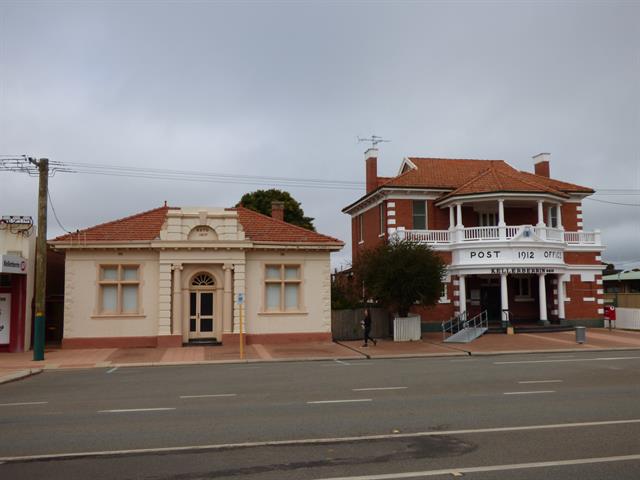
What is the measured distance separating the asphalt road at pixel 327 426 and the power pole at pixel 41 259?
192 inches

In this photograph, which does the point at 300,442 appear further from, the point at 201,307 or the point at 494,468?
the point at 201,307

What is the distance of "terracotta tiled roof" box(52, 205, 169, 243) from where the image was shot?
25.0 meters

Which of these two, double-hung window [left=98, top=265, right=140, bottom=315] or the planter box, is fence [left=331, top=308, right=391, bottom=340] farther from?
double-hung window [left=98, top=265, right=140, bottom=315]

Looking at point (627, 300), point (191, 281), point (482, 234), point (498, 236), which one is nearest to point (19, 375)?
point (191, 281)

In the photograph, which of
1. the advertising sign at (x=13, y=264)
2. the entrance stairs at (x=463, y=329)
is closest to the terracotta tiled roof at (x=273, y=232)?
the entrance stairs at (x=463, y=329)

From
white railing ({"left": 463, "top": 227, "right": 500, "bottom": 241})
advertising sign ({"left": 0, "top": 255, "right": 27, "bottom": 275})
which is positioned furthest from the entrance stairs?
advertising sign ({"left": 0, "top": 255, "right": 27, "bottom": 275})

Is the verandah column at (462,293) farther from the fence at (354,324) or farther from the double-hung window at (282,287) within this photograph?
the double-hung window at (282,287)

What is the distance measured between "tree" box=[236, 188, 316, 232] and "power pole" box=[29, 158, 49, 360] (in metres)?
31.8

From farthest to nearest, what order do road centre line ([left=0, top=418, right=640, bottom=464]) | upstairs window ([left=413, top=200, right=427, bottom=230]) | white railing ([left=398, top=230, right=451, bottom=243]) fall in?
1. upstairs window ([left=413, top=200, right=427, bottom=230])
2. white railing ([left=398, top=230, right=451, bottom=243])
3. road centre line ([left=0, top=418, right=640, bottom=464])

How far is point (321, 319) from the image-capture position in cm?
2681

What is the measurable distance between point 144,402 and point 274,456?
533 cm

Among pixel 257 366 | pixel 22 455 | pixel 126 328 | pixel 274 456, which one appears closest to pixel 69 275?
pixel 126 328

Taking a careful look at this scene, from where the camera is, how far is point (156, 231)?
2575 cm

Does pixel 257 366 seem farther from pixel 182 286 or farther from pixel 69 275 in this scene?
pixel 69 275
